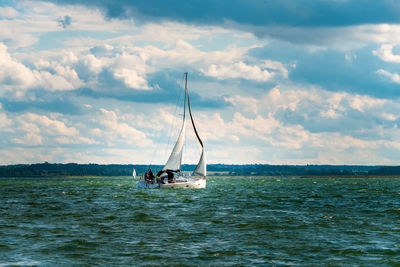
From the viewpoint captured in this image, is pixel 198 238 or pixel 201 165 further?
pixel 201 165

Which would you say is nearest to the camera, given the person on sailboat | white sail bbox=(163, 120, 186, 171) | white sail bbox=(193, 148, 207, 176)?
the person on sailboat

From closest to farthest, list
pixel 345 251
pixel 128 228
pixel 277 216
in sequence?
pixel 345 251 < pixel 128 228 < pixel 277 216

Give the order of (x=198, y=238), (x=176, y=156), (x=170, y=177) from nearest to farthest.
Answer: (x=198, y=238) → (x=170, y=177) → (x=176, y=156)

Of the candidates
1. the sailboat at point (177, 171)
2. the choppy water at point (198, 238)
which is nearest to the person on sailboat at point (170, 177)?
the sailboat at point (177, 171)

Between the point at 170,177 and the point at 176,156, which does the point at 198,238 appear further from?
the point at 176,156

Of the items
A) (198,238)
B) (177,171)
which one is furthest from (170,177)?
(198,238)

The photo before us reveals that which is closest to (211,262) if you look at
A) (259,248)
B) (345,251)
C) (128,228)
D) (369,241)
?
(259,248)

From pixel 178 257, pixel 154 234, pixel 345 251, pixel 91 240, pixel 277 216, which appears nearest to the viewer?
pixel 178 257

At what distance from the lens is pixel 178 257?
84.1 ft

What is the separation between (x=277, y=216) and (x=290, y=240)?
14175mm

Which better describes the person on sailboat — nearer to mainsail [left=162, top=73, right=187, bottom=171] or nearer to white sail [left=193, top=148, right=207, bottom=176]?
mainsail [left=162, top=73, right=187, bottom=171]

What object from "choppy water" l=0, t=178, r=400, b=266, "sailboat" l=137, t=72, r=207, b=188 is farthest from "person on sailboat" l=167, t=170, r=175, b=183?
"choppy water" l=0, t=178, r=400, b=266

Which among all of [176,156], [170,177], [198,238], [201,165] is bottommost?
[198,238]

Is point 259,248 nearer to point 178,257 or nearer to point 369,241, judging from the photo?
point 178,257
